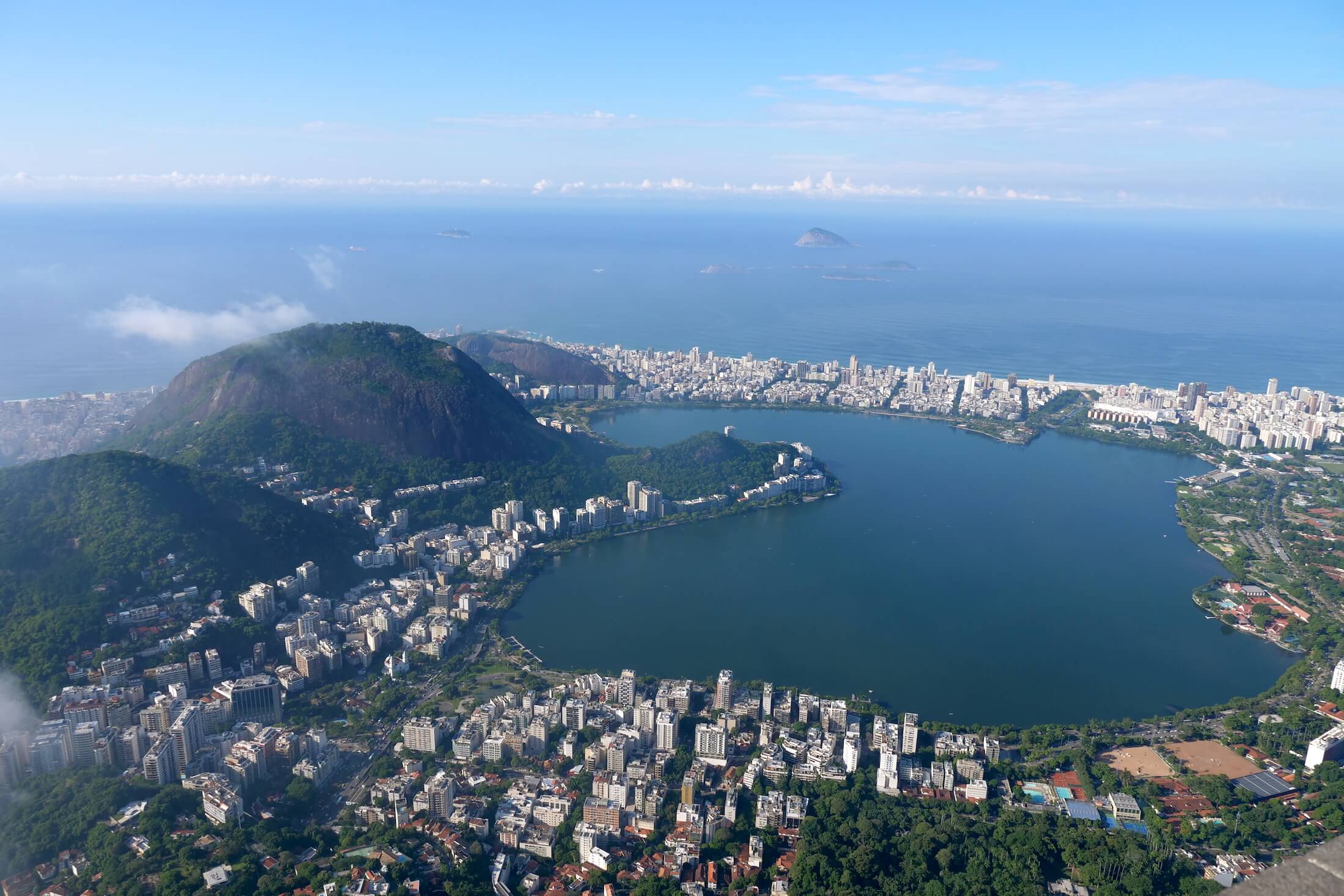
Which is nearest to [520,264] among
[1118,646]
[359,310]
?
[359,310]

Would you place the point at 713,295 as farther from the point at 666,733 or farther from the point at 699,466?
the point at 666,733

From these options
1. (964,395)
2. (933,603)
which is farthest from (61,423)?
(964,395)

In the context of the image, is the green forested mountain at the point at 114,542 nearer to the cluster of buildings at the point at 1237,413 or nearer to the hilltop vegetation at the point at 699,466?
the hilltop vegetation at the point at 699,466

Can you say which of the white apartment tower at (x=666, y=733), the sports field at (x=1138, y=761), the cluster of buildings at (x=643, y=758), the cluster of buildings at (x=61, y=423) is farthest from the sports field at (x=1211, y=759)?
the cluster of buildings at (x=61, y=423)

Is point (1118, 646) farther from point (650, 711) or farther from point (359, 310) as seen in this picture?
point (359, 310)

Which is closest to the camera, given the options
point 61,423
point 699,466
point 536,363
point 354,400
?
point 354,400

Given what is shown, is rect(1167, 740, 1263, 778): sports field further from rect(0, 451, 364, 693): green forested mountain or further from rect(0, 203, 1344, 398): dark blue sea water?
rect(0, 203, 1344, 398): dark blue sea water
